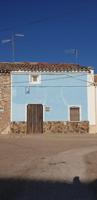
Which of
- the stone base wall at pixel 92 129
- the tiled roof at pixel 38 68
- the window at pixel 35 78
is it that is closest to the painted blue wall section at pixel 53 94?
the window at pixel 35 78

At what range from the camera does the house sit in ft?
111

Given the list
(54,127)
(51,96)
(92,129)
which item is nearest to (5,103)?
(51,96)

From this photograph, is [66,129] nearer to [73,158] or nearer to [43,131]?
[43,131]

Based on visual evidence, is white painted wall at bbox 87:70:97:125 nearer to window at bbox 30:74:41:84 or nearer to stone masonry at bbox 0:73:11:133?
window at bbox 30:74:41:84

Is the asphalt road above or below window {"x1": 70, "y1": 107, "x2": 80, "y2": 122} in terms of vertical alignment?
below

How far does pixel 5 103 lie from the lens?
33750mm

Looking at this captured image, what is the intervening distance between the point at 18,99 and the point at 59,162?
19462 mm

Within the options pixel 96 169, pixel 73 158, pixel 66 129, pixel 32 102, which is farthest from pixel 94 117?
pixel 96 169

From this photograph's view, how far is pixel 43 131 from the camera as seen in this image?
3366cm

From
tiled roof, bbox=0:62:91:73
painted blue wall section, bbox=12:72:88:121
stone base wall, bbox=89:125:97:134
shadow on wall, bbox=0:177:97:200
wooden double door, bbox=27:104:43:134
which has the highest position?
tiled roof, bbox=0:62:91:73

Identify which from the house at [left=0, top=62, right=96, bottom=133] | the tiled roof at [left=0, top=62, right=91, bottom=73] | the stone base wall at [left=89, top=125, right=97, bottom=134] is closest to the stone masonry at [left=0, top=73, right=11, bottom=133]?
the house at [left=0, top=62, right=96, bottom=133]

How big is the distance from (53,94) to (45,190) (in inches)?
939

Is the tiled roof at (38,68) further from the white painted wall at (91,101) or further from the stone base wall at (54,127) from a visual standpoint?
the stone base wall at (54,127)

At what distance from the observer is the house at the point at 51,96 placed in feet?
111
